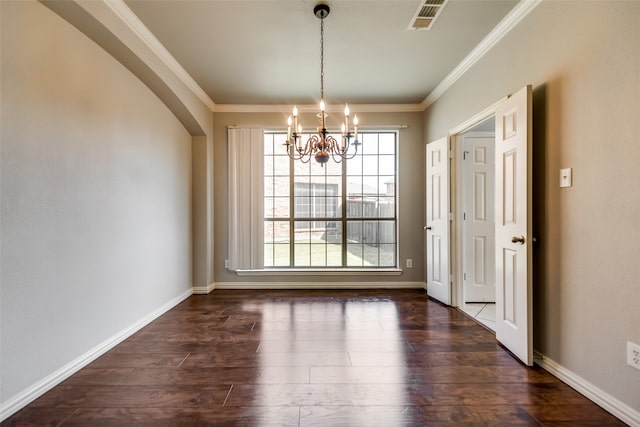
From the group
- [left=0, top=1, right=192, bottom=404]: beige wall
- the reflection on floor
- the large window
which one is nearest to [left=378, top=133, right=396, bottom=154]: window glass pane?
the large window

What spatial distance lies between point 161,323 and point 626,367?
11.4 feet

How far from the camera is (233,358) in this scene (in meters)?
2.16

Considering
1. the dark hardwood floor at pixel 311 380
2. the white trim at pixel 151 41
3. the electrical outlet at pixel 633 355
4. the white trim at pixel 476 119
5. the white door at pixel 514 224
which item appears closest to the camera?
the electrical outlet at pixel 633 355

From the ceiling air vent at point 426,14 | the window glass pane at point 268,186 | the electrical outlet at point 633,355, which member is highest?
the ceiling air vent at point 426,14

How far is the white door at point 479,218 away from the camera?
357 centimetres

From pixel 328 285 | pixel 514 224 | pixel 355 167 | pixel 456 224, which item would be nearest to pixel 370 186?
pixel 355 167

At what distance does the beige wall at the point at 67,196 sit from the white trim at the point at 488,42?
321 centimetres

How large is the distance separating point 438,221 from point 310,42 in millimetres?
2456

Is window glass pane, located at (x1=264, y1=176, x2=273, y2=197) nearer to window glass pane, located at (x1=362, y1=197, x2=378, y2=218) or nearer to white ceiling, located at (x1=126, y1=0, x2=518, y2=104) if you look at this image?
white ceiling, located at (x1=126, y1=0, x2=518, y2=104)

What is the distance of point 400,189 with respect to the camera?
414 centimetres

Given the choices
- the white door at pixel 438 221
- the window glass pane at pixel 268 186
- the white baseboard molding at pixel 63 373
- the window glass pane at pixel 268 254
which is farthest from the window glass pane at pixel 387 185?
the white baseboard molding at pixel 63 373

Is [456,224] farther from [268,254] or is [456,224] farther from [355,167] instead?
[268,254]

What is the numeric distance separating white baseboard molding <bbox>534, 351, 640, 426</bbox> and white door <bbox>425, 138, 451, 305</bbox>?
1369 millimetres

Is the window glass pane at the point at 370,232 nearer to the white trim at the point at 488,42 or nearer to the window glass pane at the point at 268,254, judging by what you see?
the window glass pane at the point at 268,254
